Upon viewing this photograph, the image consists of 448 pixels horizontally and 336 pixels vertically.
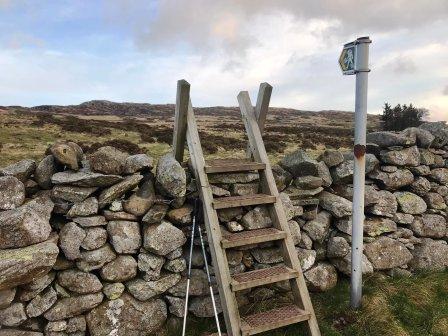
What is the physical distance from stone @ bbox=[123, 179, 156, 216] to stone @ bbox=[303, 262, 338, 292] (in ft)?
9.46

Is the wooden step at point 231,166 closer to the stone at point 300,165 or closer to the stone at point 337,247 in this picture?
the stone at point 300,165

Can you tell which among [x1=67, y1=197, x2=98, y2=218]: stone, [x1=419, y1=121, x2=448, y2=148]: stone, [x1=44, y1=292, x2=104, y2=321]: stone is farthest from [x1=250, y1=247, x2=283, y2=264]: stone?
[x1=419, y1=121, x2=448, y2=148]: stone

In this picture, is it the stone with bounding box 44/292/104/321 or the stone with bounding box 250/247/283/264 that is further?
the stone with bounding box 250/247/283/264

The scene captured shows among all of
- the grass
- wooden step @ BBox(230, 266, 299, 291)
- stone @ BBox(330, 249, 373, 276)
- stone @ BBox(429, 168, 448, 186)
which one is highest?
stone @ BBox(429, 168, 448, 186)

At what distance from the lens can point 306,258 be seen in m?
6.46

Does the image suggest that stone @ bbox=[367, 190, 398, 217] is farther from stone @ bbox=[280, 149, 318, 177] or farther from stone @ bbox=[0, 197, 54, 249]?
stone @ bbox=[0, 197, 54, 249]

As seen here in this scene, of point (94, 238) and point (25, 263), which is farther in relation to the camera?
point (94, 238)

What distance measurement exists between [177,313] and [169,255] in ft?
2.85

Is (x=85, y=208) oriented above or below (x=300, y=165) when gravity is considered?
below

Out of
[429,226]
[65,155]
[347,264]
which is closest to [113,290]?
[65,155]

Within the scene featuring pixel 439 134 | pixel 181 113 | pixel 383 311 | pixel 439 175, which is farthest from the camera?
pixel 439 134

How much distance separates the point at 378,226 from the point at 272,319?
11.2 ft

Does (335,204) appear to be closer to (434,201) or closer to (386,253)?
(386,253)

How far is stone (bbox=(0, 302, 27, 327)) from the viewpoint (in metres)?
4.73
